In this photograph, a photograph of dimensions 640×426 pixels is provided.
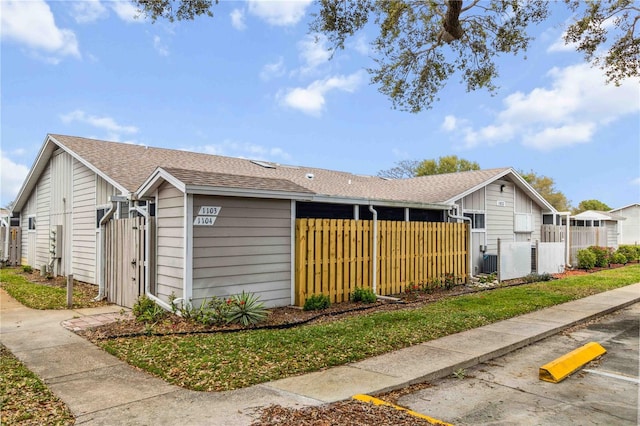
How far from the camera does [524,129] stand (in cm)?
2336

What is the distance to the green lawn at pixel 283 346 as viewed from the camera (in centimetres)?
478

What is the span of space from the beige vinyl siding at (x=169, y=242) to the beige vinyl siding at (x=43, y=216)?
1084 cm

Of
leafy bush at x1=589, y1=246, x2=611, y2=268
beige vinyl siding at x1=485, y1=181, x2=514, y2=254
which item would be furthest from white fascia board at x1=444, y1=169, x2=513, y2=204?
leafy bush at x1=589, y1=246, x2=611, y2=268

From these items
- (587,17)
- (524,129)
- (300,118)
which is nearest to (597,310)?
(587,17)

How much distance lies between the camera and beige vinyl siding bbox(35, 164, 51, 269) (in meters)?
16.5

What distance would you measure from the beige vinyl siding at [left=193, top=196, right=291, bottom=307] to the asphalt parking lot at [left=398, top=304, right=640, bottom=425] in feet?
14.2

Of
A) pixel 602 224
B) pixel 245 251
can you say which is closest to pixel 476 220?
pixel 245 251

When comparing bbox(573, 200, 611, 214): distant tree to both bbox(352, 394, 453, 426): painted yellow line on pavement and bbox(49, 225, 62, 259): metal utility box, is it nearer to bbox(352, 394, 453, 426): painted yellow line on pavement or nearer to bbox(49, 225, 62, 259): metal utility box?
bbox(49, 225, 62, 259): metal utility box

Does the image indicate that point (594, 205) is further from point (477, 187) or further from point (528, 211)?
point (477, 187)

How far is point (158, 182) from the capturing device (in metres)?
8.19

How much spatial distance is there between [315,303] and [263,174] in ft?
24.1

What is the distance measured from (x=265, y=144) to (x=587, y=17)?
63.9ft

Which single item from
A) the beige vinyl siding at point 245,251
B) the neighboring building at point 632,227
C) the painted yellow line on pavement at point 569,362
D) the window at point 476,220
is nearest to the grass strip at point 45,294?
the beige vinyl siding at point 245,251

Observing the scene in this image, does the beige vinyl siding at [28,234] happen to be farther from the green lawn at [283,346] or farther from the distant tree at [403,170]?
the distant tree at [403,170]
